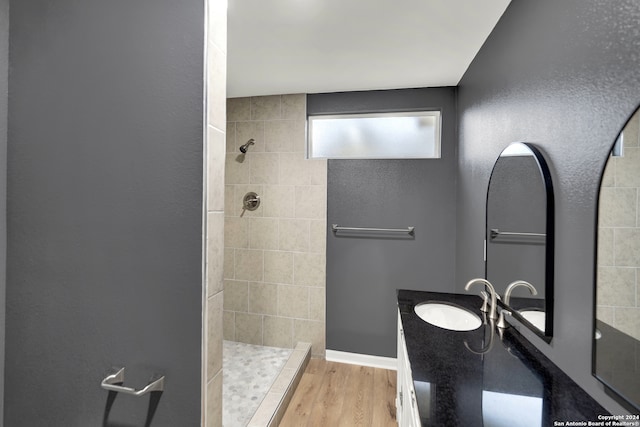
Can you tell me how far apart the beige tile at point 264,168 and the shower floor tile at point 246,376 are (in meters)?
1.65

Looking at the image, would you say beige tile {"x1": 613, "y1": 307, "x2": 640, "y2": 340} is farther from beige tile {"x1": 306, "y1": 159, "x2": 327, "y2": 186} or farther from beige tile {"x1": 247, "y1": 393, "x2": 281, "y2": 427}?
beige tile {"x1": 306, "y1": 159, "x2": 327, "y2": 186}

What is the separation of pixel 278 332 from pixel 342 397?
91 cm

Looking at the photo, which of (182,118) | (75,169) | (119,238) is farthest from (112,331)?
(182,118)

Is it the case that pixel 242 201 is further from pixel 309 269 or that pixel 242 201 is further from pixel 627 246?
pixel 627 246

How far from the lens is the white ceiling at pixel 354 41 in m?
1.58

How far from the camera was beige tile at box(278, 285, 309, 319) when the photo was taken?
2920 mm

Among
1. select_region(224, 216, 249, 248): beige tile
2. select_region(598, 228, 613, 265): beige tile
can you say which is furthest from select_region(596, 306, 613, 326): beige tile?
select_region(224, 216, 249, 248): beige tile

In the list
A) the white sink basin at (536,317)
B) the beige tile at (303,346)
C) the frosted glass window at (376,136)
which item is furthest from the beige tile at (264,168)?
the white sink basin at (536,317)

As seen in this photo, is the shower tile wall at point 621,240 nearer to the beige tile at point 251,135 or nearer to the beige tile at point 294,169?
the beige tile at point 294,169

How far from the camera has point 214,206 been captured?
104 cm

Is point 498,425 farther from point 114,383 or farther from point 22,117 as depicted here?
point 22,117

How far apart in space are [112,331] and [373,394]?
79.1 inches

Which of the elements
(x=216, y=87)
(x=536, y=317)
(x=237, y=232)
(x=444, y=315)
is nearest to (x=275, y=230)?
(x=237, y=232)

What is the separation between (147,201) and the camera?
1.04 metres
